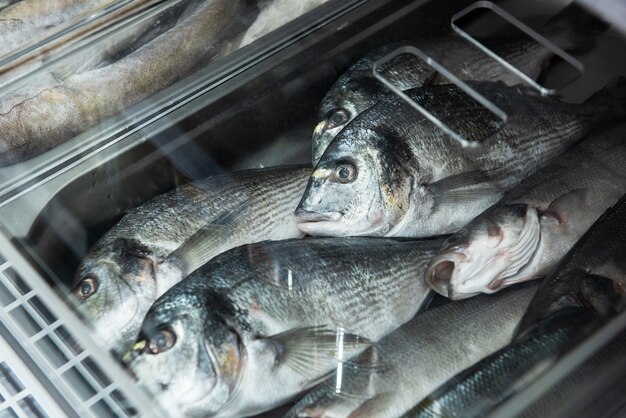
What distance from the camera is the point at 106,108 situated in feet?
5.65

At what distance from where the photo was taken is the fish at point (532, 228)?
1290 mm

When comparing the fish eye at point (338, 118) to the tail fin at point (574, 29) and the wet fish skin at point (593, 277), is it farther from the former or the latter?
the wet fish skin at point (593, 277)

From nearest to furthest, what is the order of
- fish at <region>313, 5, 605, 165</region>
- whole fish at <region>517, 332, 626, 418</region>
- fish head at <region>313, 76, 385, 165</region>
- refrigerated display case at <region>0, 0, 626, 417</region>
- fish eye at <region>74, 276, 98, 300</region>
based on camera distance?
whole fish at <region>517, 332, 626, 418</region> < refrigerated display case at <region>0, 0, 626, 417</region> < fish eye at <region>74, 276, 98, 300</region> < fish at <region>313, 5, 605, 165</region> < fish head at <region>313, 76, 385, 165</region>

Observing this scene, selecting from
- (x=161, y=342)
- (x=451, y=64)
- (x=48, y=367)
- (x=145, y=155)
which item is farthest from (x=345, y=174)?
(x=48, y=367)

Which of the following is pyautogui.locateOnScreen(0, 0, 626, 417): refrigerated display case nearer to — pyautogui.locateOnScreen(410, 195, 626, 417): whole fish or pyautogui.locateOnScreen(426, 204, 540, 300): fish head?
pyautogui.locateOnScreen(410, 195, 626, 417): whole fish

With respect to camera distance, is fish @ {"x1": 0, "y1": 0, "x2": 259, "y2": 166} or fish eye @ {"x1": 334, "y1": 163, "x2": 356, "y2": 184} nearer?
fish eye @ {"x1": 334, "y1": 163, "x2": 356, "y2": 184}

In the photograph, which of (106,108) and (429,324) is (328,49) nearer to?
(106,108)

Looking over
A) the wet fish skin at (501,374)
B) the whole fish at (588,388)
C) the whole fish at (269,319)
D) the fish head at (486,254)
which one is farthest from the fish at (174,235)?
the whole fish at (588,388)

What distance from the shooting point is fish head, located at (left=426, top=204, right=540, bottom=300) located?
4.21 ft

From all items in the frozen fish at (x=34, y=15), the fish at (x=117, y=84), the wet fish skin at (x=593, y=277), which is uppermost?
the frozen fish at (x=34, y=15)

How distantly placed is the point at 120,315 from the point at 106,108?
2.03 ft

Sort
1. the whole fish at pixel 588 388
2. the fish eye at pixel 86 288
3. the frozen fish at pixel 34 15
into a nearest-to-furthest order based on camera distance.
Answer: the whole fish at pixel 588 388 → the fish eye at pixel 86 288 → the frozen fish at pixel 34 15

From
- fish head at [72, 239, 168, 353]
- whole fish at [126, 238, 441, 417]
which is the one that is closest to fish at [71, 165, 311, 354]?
fish head at [72, 239, 168, 353]

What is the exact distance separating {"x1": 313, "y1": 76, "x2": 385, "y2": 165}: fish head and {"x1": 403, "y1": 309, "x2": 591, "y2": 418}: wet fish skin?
0.59m
